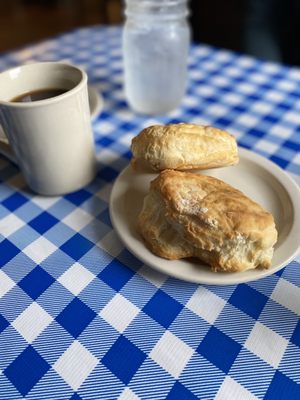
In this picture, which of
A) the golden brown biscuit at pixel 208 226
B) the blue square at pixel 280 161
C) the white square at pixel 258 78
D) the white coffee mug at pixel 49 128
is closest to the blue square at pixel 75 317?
the golden brown biscuit at pixel 208 226

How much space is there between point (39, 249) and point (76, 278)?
3.4 inches

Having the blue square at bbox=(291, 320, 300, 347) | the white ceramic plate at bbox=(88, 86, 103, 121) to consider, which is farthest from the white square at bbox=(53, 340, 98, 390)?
the white ceramic plate at bbox=(88, 86, 103, 121)

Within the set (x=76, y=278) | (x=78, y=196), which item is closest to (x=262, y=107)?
(x=78, y=196)

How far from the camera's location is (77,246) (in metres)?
0.53

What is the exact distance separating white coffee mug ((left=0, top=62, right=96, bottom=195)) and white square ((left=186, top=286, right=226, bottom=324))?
288 millimetres

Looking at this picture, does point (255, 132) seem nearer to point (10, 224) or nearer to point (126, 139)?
point (126, 139)

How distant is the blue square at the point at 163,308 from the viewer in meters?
0.44

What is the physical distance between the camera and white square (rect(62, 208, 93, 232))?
57 cm

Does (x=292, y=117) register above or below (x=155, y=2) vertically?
below

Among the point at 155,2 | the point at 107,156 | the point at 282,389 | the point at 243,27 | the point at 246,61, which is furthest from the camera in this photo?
the point at 243,27

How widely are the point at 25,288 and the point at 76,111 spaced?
0.87 feet

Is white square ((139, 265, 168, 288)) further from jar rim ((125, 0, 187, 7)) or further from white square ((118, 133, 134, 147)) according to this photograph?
jar rim ((125, 0, 187, 7))

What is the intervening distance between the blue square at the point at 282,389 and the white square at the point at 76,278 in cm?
25

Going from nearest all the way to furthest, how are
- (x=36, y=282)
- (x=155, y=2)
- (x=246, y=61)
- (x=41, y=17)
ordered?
(x=36, y=282)
(x=155, y=2)
(x=246, y=61)
(x=41, y=17)
